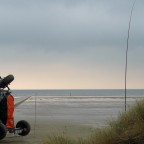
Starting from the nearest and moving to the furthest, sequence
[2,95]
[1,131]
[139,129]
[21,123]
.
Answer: [139,129], [1,131], [2,95], [21,123]

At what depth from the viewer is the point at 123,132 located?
7977mm

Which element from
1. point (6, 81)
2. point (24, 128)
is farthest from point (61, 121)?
point (6, 81)

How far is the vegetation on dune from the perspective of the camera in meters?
7.64

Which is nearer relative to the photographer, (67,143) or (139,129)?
(139,129)

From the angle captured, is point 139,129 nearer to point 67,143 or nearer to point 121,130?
point 121,130

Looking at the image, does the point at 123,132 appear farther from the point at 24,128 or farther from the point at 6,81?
the point at 24,128

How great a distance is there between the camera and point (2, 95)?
1234 centimetres

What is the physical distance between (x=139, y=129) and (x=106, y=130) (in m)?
0.88

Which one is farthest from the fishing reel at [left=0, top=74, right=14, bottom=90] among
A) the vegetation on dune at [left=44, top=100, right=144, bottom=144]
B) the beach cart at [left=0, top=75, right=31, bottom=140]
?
the vegetation on dune at [left=44, top=100, right=144, bottom=144]

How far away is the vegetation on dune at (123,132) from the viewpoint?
25.1 feet

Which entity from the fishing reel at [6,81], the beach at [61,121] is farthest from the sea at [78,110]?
the fishing reel at [6,81]

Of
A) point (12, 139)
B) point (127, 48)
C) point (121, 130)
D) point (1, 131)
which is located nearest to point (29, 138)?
point (12, 139)

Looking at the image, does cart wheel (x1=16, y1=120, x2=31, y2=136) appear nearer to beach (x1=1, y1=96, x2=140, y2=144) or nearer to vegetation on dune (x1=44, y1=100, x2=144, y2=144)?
beach (x1=1, y1=96, x2=140, y2=144)

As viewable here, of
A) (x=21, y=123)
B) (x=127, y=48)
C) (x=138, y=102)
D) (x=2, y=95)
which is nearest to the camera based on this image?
(x=138, y=102)
